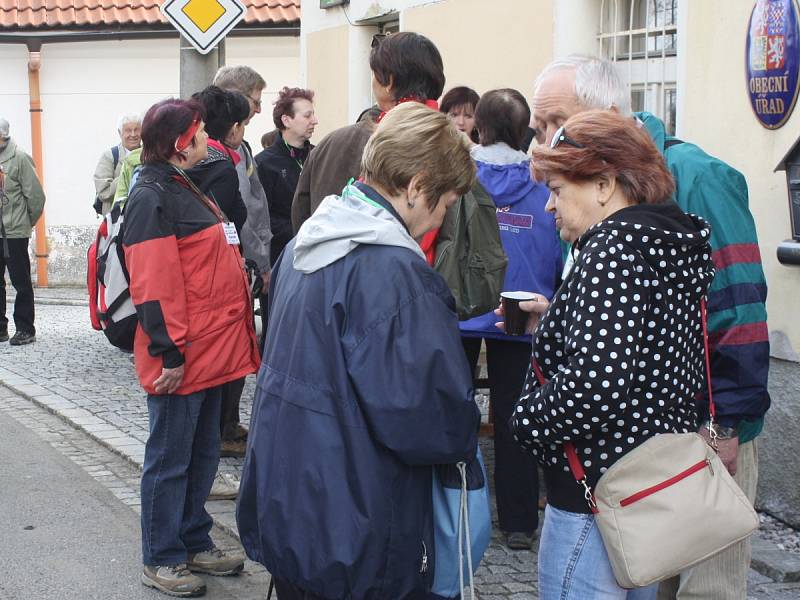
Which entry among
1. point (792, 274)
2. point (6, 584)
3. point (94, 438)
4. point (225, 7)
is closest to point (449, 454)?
point (6, 584)

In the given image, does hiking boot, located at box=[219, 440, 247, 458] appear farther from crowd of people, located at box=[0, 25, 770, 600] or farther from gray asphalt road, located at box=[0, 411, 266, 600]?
crowd of people, located at box=[0, 25, 770, 600]

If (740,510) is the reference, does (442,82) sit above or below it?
above

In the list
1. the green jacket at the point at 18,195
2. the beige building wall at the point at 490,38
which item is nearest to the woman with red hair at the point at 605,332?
the beige building wall at the point at 490,38

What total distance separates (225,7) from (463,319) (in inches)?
171

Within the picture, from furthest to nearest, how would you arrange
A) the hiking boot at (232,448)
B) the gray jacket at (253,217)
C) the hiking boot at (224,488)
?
the hiking boot at (232,448) < the gray jacket at (253,217) < the hiking boot at (224,488)

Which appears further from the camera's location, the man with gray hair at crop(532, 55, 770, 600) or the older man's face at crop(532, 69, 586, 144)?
the older man's face at crop(532, 69, 586, 144)

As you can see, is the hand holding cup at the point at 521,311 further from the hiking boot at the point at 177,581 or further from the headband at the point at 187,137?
the hiking boot at the point at 177,581

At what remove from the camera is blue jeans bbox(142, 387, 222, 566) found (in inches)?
178

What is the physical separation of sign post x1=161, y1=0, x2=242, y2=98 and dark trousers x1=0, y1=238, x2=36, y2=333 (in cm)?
373

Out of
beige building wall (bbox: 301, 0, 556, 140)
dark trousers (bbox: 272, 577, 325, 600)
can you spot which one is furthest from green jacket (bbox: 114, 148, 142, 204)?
dark trousers (bbox: 272, 577, 325, 600)

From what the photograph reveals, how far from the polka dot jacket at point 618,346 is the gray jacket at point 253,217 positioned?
12.5 feet

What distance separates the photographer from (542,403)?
8.84ft

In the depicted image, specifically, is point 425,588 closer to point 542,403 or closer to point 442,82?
point 542,403

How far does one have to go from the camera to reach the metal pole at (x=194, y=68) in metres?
8.14
